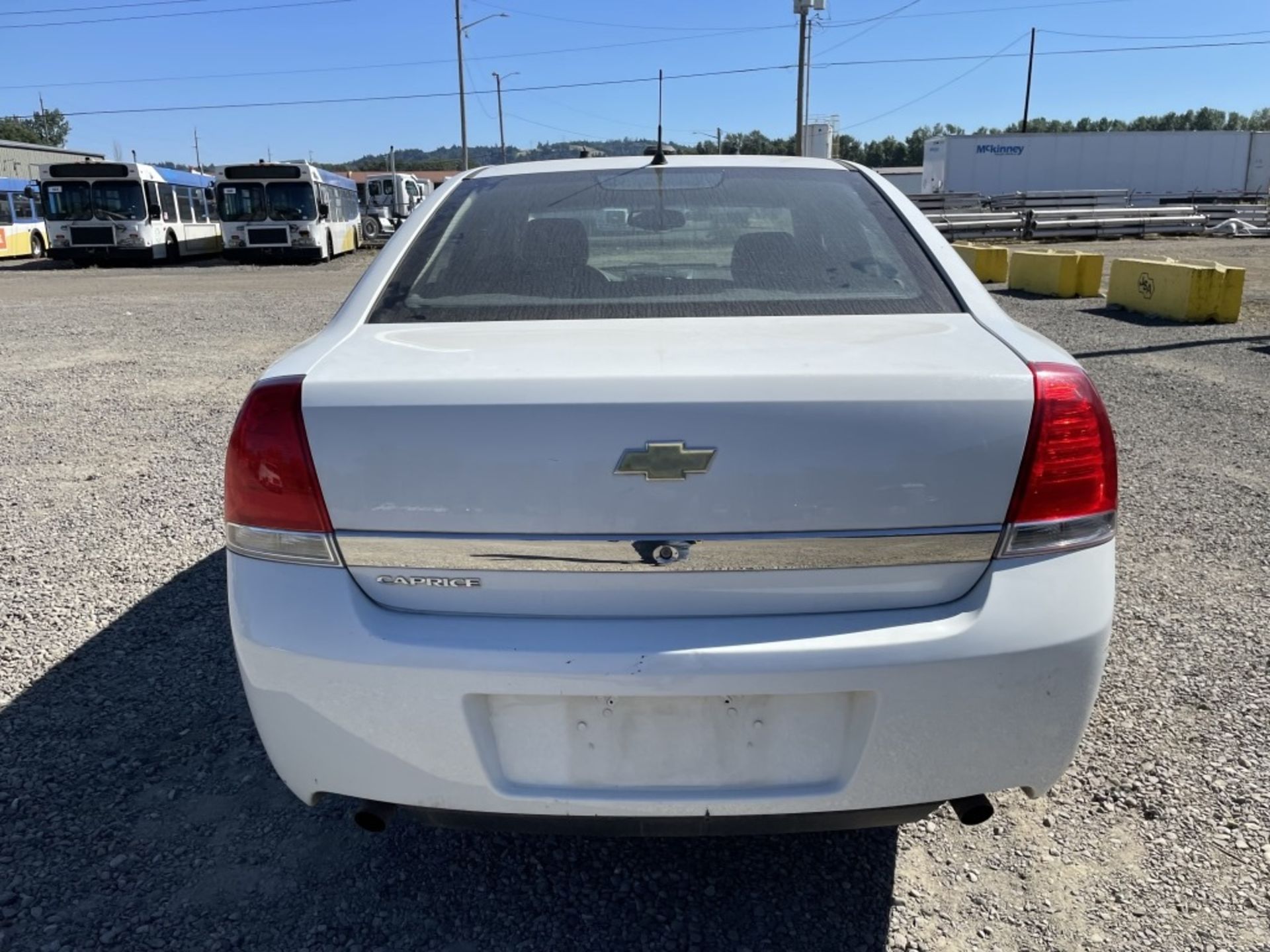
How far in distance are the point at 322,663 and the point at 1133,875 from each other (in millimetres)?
1977

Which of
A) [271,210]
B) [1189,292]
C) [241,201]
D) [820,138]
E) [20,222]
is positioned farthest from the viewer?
[820,138]

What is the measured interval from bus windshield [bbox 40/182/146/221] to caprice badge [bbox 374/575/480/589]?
28.7 meters

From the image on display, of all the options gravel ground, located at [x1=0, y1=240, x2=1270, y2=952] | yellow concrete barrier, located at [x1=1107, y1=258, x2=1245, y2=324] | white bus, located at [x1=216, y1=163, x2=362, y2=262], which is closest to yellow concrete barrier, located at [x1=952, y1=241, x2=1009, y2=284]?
yellow concrete barrier, located at [x1=1107, y1=258, x2=1245, y2=324]

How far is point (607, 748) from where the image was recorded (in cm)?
180

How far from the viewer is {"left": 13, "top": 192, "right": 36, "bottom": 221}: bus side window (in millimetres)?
30609

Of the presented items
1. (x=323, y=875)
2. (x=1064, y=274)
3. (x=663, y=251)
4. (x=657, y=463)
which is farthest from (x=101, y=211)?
(x=657, y=463)

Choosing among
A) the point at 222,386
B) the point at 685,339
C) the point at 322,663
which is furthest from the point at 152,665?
the point at 222,386

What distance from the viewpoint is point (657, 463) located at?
5.65 feet

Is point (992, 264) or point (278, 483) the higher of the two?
point (278, 483)

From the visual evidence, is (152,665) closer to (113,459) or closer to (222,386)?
(113,459)

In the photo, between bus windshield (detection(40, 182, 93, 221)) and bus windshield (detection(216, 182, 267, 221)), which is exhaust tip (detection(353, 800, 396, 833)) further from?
bus windshield (detection(40, 182, 93, 221))

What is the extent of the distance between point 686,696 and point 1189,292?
11.8 metres

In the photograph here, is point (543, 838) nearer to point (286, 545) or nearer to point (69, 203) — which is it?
point (286, 545)

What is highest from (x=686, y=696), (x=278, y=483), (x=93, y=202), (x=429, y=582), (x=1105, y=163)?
(x=1105, y=163)
